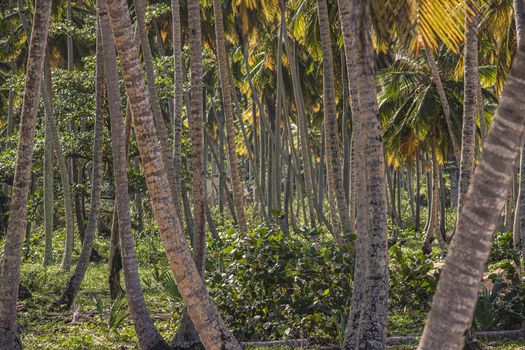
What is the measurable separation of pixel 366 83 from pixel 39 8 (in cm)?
362

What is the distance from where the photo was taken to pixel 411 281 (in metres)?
10.5

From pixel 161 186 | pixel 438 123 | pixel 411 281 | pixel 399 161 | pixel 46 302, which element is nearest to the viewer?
pixel 161 186

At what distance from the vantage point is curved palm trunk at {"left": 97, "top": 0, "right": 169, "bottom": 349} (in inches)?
325

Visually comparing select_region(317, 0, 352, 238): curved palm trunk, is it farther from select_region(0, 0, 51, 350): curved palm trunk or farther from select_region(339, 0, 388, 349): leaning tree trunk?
select_region(0, 0, 51, 350): curved palm trunk

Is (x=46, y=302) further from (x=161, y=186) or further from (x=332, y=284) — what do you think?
(x=161, y=186)

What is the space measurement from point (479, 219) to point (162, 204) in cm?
290

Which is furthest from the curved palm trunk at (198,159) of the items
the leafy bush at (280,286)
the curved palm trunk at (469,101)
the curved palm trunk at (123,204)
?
the curved palm trunk at (469,101)

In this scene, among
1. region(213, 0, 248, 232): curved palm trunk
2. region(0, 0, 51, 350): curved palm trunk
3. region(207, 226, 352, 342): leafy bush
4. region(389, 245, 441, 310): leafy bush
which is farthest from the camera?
region(213, 0, 248, 232): curved palm trunk

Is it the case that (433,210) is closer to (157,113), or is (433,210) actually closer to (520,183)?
(520,183)

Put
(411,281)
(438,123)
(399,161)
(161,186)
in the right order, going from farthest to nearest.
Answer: (399,161)
(438,123)
(411,281)
(161,186)

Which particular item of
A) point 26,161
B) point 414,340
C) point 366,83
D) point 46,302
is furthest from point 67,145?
point 366,83

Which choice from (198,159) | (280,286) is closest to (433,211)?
(280,286)

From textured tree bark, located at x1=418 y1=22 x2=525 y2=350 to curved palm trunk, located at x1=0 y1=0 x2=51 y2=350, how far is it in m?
5.33

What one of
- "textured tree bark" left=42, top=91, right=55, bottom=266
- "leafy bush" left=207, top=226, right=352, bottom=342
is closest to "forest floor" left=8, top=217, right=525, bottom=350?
"leafy bush" left=207, top=226, right=352, bottom=342
